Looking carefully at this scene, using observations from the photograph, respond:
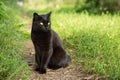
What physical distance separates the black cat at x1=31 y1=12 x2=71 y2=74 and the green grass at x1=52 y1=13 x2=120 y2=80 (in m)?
0.43

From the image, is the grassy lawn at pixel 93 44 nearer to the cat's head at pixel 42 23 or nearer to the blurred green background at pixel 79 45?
the blurred green background at pixel 79 45

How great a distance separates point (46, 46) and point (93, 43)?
4.51 feet

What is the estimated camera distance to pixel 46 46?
5805 mm

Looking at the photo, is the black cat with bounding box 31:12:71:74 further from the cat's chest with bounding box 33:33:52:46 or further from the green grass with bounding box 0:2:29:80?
the green grass with bounding box 0:2:29:80

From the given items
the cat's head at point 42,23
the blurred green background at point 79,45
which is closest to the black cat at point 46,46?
the cat's head at point 42,23

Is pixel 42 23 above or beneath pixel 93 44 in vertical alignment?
above

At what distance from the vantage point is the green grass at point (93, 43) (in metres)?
5.69

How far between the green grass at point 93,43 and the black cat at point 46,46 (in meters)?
0.43

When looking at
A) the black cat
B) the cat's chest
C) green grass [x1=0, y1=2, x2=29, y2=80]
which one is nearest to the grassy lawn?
the black cat

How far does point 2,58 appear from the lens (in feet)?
16.6

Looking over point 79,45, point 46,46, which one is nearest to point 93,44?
point 79,45

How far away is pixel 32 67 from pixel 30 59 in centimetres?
39

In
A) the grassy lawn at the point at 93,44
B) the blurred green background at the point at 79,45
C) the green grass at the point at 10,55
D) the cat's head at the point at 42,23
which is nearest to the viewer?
the green grass at the point at 10,55

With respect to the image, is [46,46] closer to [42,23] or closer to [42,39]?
[42,39]
